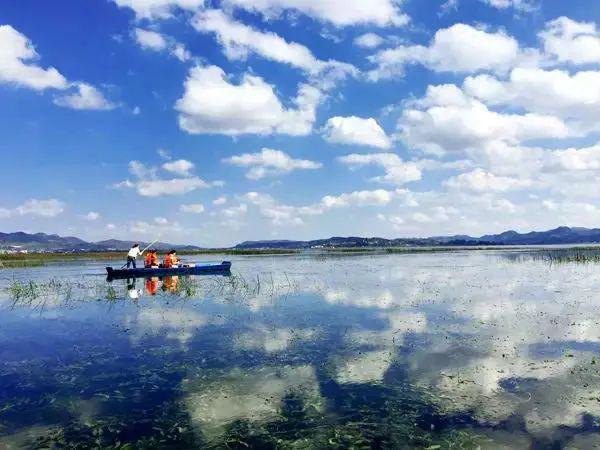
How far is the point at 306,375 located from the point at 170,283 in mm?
29763

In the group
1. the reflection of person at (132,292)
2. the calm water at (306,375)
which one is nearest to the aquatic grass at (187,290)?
the reflection of person at (132,292)

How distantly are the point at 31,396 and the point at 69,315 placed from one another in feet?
46.7

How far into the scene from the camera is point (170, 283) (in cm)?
4106

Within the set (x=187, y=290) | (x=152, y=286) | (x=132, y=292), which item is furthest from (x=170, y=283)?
(x=187, y=290)

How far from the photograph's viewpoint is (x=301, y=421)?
10195mm

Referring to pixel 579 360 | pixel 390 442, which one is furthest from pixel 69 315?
pixel 579 360

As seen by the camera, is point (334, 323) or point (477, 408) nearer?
point (477, 408)

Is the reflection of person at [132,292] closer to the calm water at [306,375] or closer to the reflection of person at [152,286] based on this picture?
the reflection of person at [152,286]

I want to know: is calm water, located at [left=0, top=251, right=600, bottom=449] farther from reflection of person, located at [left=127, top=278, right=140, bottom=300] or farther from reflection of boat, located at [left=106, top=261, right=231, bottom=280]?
reflection of boat, located at [left=106, top=261, right=231, bottom=280]

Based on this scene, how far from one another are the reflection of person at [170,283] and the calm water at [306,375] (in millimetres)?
9149

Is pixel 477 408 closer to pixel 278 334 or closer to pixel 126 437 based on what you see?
pixel 126 437

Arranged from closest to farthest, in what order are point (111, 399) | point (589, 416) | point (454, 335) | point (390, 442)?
point (390, 442) < point (589, 416) < point (111, 399) < point (454, 335)

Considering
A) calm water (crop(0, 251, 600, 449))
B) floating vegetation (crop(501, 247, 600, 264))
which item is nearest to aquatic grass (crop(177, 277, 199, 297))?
calm water (crop(0, 251, 600, 449))

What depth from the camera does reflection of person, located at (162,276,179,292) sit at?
36.3m
